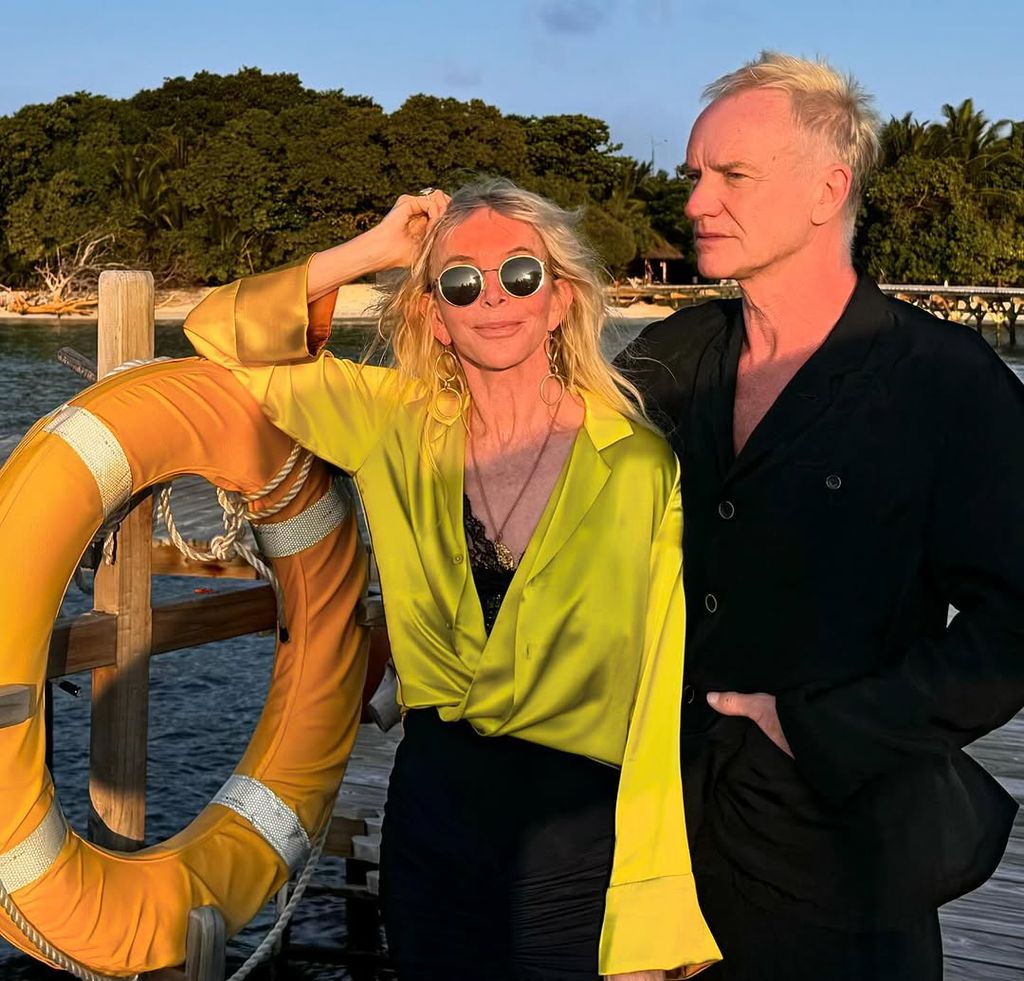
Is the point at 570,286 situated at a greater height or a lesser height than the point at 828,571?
greater

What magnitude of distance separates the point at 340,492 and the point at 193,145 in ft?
188

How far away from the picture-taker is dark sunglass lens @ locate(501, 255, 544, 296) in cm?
206

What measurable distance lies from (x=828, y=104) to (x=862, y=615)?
71 centimetres

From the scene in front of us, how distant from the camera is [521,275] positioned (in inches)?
81.0

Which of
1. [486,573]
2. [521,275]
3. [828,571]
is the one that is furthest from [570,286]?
[828,571]

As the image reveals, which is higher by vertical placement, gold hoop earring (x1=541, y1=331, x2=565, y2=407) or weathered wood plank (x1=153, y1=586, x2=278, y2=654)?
gold hoop earring (x1=541, y1=331, x2=565, y2=407)

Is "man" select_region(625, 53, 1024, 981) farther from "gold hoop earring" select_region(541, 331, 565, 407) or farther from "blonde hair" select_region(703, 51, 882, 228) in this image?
"gold hoop earring" select_region(541, 331, 565, 407)

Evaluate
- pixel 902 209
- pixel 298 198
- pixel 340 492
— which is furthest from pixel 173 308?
pixel 340 492

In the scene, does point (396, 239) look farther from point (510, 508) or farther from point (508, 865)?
point (508, 865)

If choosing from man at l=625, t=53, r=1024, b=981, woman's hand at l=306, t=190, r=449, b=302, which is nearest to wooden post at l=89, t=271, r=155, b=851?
woman's hand at l=306, t=190, r=449, b=302

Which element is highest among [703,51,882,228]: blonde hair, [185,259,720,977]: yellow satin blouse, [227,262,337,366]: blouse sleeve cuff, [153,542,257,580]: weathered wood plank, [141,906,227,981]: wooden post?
[703,51,882,228]: blonde hair

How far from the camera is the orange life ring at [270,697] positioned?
99.7 inches

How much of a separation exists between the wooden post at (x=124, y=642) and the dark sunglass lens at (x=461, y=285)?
3.63 feet

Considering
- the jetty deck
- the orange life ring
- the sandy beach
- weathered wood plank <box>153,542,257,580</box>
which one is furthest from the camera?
the sandy beach
